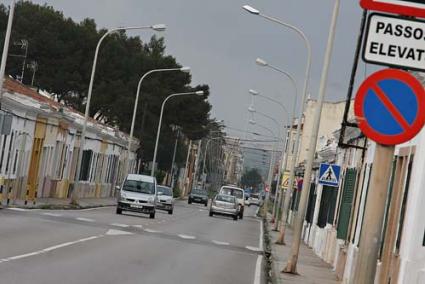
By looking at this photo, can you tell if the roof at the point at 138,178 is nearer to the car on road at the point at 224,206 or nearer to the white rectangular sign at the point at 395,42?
the car on road at the point at 224,206

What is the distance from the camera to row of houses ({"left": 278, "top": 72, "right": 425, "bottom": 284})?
17031 mm

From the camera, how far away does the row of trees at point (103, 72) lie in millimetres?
89250

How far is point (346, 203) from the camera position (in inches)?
1205

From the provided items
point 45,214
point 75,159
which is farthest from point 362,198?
point 75,159

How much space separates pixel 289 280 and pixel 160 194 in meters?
43.3

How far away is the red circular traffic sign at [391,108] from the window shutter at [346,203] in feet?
67.8

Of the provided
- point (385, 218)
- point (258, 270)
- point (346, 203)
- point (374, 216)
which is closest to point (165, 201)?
point (346, 203)

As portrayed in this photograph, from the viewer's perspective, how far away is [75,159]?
7000 cm

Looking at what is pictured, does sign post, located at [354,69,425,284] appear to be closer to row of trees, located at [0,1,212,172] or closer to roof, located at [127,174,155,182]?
roof, located at [127,174,155,182]

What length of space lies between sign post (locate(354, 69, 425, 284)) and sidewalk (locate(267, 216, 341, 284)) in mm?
14604

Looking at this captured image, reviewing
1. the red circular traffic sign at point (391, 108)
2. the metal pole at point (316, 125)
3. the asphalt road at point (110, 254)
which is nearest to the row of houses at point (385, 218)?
the red circular traffic sign at point (391, 108)

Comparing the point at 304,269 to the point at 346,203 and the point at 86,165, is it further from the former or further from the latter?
the point at 86,165

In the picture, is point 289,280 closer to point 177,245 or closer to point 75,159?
point 177,245

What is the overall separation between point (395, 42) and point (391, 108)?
0.51 metres
